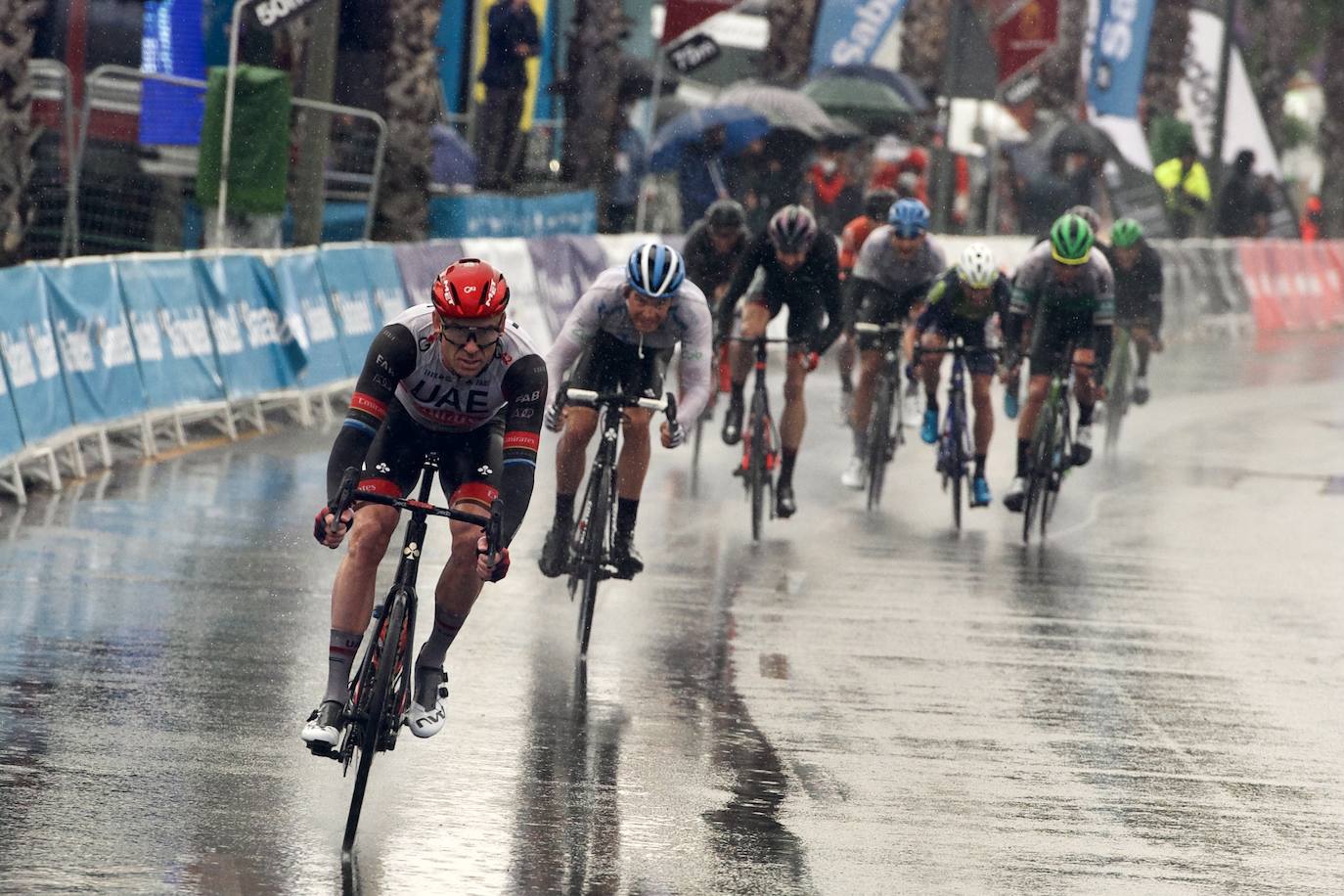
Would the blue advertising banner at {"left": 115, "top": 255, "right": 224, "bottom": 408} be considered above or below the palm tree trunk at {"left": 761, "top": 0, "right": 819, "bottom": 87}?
below

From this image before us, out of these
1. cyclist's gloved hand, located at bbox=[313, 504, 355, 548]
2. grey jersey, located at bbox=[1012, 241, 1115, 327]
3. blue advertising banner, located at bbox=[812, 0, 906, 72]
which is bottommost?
cyclist's gloved hand, located at bbox=[313, 504, 355, 548]

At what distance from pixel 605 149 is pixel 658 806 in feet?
79.7

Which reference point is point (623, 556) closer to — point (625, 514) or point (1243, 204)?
point (625, 514)

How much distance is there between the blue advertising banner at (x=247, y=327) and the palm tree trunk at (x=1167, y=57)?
2785 centimetres

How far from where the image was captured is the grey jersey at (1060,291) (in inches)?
597

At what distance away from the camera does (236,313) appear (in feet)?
57.4

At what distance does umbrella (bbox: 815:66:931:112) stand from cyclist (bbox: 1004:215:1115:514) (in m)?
18.2

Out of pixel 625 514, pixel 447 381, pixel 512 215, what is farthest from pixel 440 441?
pixel 512 215

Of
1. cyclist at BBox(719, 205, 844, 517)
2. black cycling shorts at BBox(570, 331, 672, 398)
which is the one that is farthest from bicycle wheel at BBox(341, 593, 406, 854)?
cyclist at BBox(719, 205, 844, 517)

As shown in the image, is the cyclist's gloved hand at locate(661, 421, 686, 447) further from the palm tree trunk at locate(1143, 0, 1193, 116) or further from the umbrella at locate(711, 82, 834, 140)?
the palm tree trunk at locate(1143, 0, 1193, 116)

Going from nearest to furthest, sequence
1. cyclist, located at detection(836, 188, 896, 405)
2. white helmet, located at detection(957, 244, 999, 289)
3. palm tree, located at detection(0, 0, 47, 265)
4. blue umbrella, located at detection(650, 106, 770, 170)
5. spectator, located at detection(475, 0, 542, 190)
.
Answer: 1. white helmet, located at detection(957, 244, 999, 289)
2. palm tree, located at detection(0, 0, 47, 265)
3. cyclist, located at detection(836, 188, 896, 405)
4. spectator, located at detection(475, 0, 542, 190)
5. blue umbrella, located at detection(650, 106, 770, 170)

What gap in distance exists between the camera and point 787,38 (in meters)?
37.8

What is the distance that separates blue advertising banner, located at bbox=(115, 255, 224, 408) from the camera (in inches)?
627

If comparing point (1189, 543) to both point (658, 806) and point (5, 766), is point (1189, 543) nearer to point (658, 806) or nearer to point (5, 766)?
point (658, 806)
